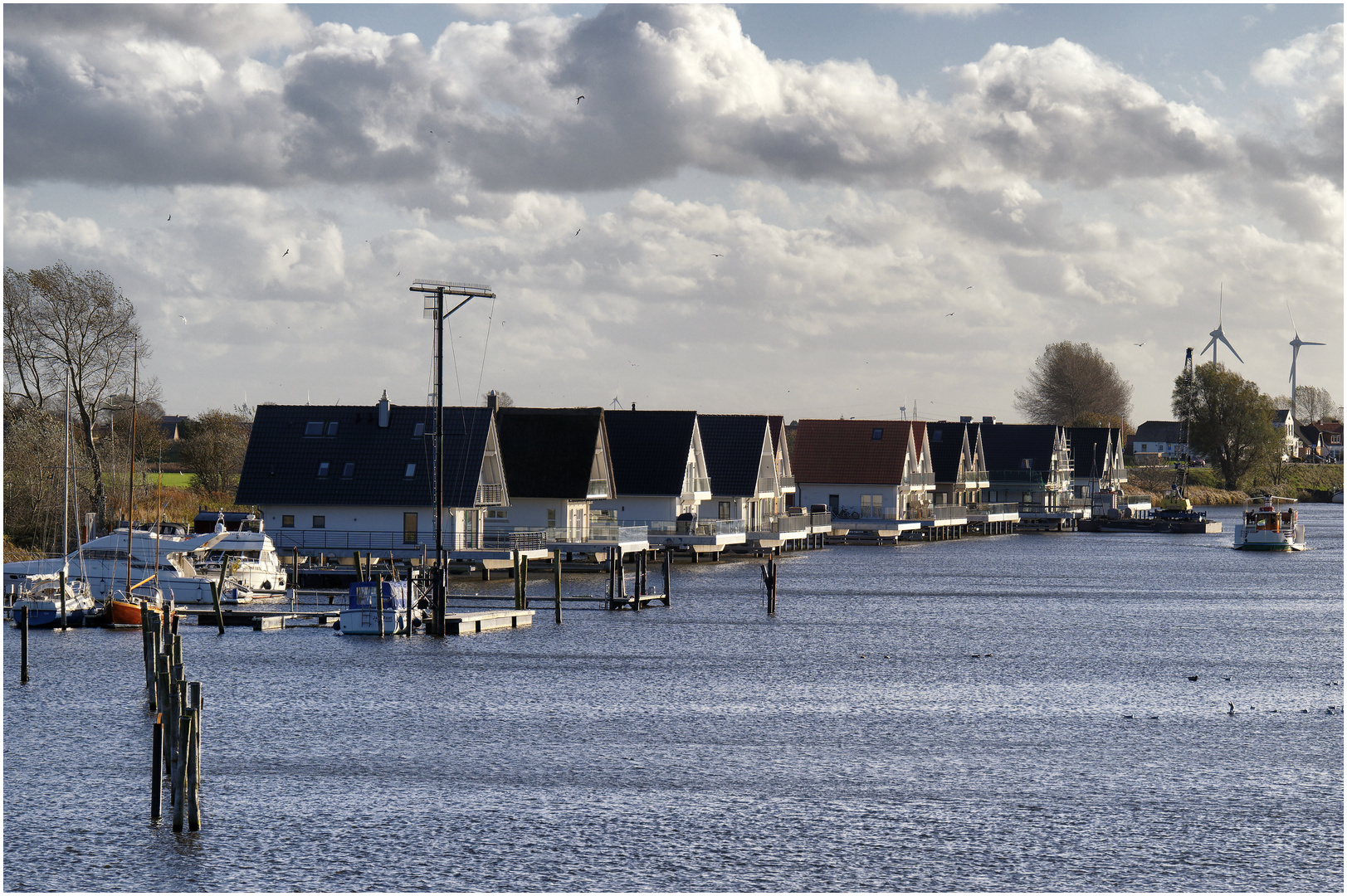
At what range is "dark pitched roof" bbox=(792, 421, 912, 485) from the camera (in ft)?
371

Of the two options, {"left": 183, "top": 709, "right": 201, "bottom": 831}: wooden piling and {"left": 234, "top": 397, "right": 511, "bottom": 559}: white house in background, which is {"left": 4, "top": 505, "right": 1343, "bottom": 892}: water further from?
{"left": 234, "top": 397, "right": 511, "bottom": 559}: white house in background

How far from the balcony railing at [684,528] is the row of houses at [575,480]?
0.10 meters

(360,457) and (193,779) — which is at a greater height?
(360,457)

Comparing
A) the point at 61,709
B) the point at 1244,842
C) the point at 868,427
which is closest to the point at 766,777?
the point at 1244,842

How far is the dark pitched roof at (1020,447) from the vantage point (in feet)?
461

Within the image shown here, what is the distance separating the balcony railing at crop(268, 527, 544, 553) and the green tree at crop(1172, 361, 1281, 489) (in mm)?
127749

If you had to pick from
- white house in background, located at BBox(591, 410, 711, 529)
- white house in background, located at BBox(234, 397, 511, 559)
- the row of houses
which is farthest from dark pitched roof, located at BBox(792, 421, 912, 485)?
white house in background, located at BBox(234, 397, 511, 559)

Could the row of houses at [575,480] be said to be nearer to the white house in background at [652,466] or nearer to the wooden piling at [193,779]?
the white house in background at [652,466]

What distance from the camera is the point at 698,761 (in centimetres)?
2909

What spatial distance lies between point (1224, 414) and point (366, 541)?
135062 millimetres

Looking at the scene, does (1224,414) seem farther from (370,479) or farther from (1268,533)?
(370,479)

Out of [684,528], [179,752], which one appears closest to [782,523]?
[684,528]

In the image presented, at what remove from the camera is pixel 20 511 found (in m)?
65.2

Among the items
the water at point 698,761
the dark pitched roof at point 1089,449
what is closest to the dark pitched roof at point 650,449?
the water at point 698,761
